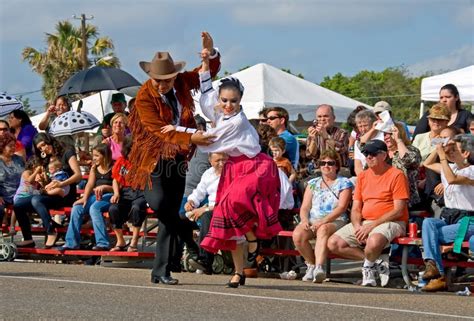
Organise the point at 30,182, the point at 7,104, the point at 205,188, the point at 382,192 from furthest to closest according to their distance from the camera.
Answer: the point at 7,104 → the point at 30,182 → the point at 205,188 → the point at 382,192

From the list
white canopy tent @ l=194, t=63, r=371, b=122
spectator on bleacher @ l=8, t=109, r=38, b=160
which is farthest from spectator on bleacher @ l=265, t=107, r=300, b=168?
white canopy tent @ l=194, t=63, r=371, b=122

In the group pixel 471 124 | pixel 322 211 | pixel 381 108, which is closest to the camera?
pixel 322 211

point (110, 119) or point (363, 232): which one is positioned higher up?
point (110, 119)

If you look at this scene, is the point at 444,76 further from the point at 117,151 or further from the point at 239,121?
the point at 239,121

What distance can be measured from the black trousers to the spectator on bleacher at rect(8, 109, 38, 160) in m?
5.58

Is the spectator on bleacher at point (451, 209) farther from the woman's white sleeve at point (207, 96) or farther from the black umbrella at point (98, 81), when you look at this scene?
the black umbrella at point (98, 81)

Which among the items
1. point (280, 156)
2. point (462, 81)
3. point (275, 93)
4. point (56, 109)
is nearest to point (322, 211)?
point (280, 156)

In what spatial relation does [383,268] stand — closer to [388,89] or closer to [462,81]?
[462,81]

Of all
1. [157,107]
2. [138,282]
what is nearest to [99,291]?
[138,282]

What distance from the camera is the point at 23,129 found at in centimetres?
1620

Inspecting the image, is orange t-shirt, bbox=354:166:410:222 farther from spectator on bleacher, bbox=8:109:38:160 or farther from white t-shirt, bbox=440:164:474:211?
spectator on bleacher, bbox=8:109:38:160

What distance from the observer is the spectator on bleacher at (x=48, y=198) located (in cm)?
1425

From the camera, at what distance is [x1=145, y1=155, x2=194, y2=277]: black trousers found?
10.6 meters

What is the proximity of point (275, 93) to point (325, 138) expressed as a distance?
6683mm
